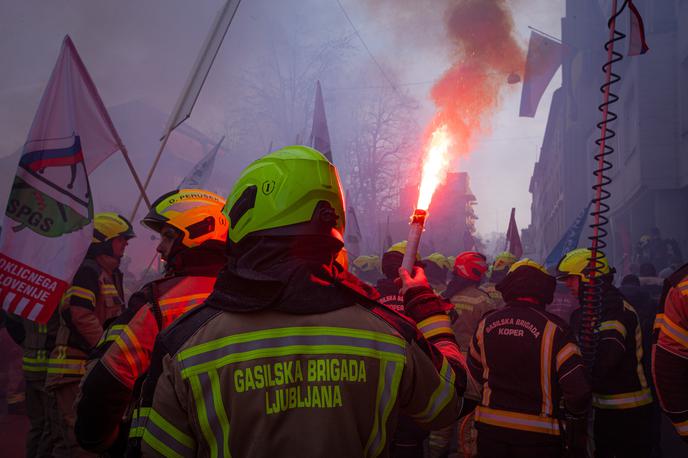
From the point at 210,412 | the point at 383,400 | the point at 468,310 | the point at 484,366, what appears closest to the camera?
the point at 210,412

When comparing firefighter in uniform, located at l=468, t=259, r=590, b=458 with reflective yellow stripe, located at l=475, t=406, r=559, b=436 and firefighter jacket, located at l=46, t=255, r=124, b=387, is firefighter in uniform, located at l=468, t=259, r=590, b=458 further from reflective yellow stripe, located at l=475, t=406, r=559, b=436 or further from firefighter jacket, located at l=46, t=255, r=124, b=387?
firefighter jacket, located at l=46, t=255, r=124, b=387

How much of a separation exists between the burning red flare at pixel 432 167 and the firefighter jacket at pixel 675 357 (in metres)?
1.83

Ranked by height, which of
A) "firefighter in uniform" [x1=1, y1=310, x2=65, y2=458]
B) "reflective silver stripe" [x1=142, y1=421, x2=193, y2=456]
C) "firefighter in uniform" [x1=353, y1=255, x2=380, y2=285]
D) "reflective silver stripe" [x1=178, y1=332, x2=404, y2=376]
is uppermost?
"firefighter in uniform" [x1=353, y1=255, x2=380, y2=285]

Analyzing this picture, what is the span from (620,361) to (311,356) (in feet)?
13.4

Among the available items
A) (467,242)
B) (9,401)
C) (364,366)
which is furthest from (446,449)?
(467,242)

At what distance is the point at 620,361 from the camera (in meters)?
4.65

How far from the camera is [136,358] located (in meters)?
2.57

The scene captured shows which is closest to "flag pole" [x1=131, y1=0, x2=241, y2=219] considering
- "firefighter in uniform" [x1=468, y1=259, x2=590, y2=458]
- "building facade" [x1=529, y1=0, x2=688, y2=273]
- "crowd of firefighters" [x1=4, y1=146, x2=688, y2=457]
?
"crowd of firefighters" [x1=4, y1=146, x2=688, y2=457]

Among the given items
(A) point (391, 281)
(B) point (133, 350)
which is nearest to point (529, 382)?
(A) point (391, 281)

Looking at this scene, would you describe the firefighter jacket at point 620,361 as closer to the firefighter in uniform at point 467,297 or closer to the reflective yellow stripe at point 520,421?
the reflective yellow stripe at point 520,421

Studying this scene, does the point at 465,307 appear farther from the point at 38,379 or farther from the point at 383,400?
the point at 383,400

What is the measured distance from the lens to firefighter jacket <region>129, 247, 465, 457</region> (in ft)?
5.29

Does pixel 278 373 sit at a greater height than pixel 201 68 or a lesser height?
lesser

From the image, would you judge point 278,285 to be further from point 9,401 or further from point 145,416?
point 9,401
